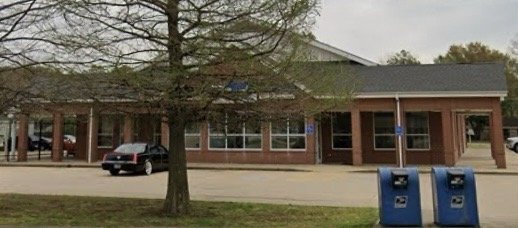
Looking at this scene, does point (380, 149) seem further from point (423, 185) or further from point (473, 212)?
point (473, 212)

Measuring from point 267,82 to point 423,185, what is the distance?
11129 mm

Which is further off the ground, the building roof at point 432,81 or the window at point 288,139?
the building roof at point 432,81

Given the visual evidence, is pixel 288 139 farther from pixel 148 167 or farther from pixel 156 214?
pixel 156 214

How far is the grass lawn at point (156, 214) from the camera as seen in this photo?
32.0 feet

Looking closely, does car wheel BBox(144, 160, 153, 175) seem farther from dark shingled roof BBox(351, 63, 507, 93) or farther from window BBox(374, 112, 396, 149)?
window BBox(374, 112, 396, 149)

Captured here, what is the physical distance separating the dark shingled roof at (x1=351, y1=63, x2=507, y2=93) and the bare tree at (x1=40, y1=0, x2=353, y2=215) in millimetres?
17833

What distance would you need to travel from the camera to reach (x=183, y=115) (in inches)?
408

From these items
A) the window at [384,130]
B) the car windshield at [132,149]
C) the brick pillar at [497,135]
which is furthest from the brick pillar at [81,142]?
the brick pillar at [497,135]

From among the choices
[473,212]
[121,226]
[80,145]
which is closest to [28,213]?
[121,226]

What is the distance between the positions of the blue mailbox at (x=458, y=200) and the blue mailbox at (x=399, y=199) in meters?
0.44

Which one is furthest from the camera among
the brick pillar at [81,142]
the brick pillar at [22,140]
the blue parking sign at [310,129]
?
the brick pillar at [81,142]

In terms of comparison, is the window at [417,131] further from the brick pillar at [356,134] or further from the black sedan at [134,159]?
the black sedan at [134,159]

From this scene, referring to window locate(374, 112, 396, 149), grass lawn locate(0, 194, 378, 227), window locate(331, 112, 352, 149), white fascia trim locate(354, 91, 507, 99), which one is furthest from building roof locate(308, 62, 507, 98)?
grass lawn locate(0, 194, 378, 227)

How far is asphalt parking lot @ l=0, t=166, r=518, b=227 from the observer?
45.8 feet
